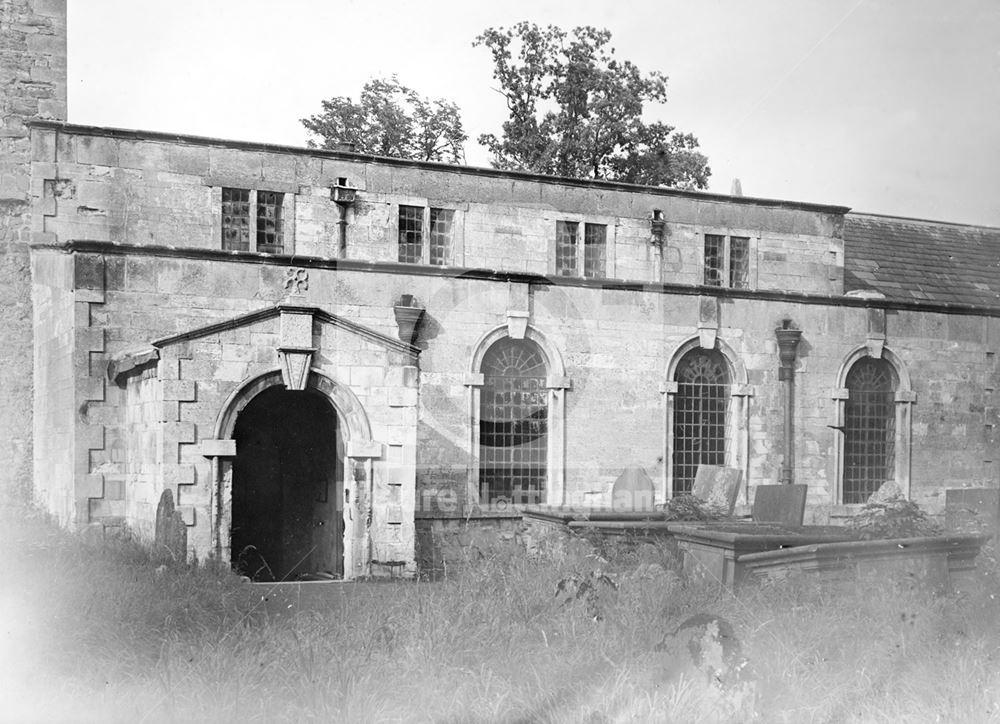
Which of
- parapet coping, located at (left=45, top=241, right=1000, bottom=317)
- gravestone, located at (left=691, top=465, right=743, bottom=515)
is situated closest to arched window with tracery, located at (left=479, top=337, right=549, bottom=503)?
parapet coping, located at (left=45, top=241, right=1000, bottom=317)

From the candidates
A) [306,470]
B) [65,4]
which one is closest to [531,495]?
[306,470]

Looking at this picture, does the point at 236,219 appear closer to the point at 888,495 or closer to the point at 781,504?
the point at 781,504

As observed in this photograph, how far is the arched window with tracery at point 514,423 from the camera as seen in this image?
1741cm

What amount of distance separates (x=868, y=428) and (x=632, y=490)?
5.74m

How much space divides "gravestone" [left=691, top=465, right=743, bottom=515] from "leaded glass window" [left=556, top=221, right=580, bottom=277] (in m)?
5.79

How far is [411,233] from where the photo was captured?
64.5ft

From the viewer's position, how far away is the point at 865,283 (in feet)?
78.2

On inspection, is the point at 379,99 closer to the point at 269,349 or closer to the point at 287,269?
the point at 287,269

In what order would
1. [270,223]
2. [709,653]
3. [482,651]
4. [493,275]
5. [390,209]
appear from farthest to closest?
[390,209]
[270,223]
[493,275]
[482,651]
[709,653]

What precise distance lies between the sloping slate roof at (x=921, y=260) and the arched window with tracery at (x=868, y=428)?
124 inches

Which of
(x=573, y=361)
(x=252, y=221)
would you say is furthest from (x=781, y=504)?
(x=252, y=221)

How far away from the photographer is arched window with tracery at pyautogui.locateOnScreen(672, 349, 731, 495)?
1866 cm

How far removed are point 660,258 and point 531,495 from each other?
21.2 ft

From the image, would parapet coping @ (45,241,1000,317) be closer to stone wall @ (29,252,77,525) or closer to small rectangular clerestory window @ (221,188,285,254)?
stone wall @ (29,252,77,525)
